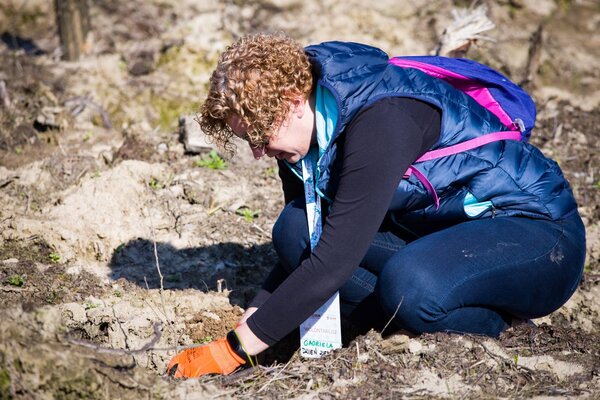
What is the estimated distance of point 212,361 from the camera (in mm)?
2359

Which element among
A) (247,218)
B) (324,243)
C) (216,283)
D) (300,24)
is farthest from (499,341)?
(300,24)

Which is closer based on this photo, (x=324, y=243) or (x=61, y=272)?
(x=324, y=243)

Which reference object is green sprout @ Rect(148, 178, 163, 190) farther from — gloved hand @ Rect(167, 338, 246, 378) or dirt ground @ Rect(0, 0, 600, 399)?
gloved hand @ Rect(167, 338, 246, 378)

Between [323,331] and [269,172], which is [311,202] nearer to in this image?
[323,331]

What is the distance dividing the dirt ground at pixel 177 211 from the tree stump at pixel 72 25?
14 cm

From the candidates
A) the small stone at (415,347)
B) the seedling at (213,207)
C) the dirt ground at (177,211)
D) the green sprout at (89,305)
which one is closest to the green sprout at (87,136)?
the dirt ground at (177,211)

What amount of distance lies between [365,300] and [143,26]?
4.12 m

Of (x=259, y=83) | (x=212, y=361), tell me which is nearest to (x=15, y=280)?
(x=212, y=361)

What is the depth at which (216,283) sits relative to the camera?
3289 mm

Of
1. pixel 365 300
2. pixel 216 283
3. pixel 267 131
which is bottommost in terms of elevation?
pixel 216 283

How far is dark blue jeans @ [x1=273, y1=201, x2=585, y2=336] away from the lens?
2357 mm

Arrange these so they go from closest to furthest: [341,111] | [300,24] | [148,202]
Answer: [341,111], [148,202], [300,24]

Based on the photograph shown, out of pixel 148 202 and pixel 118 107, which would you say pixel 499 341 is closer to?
pixel 148 202

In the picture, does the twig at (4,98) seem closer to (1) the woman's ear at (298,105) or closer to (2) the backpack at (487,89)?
(1) the woman's ear at (298,105)
